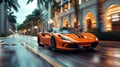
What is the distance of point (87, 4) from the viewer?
40312mm

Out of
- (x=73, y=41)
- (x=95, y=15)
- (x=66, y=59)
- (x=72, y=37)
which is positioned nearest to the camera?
(x=66, y=59)

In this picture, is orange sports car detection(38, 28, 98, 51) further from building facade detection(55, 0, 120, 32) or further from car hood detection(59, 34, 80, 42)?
building facade detection(55, 0, 120, 32)

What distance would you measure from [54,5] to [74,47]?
4250 cm

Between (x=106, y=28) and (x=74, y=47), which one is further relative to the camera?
(x=106, y=28)

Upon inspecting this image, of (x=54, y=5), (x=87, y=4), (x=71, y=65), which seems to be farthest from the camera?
(x=54, y=5)

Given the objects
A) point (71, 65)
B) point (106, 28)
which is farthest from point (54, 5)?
point (71, 65)

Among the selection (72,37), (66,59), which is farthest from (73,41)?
(66,59)

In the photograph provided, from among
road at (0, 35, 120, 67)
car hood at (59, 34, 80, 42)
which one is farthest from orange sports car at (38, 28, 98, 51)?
road at (0, 35, 120, 67)

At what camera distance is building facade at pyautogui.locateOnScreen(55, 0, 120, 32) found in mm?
28213

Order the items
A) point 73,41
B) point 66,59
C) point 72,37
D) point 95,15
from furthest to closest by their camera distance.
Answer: point 95,15 → point 72,37 → point 73,41 → point 66,59

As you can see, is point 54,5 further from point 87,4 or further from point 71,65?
point 71,65

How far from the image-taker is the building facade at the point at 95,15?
28.2 metres

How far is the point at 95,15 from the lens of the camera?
122 ft

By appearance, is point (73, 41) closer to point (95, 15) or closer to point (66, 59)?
point (66, 59)
